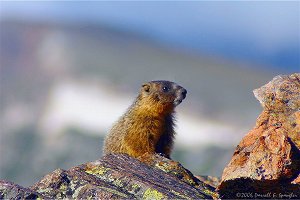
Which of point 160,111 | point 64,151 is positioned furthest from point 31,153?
point 160,111

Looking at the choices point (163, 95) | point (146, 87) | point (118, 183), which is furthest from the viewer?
point (146, 87)

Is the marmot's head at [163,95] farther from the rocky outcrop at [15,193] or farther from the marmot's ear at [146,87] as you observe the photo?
the rocky outcrop at [15,193]

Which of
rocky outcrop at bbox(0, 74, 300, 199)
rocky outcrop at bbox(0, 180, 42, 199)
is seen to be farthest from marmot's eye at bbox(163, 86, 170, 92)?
rocky outcrop at bbox(0, 180, 42, 199)

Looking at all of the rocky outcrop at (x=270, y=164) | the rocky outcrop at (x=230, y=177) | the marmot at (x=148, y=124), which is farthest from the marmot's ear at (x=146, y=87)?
the rocky outcrop at (x=270, y=164)

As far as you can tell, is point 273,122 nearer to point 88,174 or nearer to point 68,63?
point 88,174

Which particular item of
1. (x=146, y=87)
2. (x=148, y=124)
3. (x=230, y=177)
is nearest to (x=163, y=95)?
(x=146, y=87)

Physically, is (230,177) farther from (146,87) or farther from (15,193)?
(146,87)
